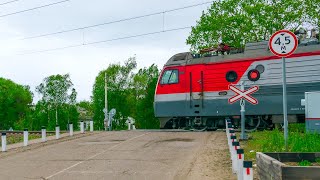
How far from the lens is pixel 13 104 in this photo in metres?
90.6

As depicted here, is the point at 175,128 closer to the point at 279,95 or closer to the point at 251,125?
the point at 251,125

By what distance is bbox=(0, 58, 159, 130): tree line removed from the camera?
229 feet

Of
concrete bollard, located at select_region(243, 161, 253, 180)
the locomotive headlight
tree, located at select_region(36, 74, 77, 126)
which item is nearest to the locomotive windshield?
the locomotive headlight

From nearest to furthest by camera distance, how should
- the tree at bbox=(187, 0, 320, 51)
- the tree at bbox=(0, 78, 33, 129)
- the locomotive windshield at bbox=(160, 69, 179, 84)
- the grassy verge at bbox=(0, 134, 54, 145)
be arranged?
the locomotive windshield at bbox=(160, 69, 179, 84)
the grassy verge at bbox=(0, 134, 54, 145)
the tree at bbox=(187, 0, 320, 51)
the tree at bbox=(0, 78, 33, 129)

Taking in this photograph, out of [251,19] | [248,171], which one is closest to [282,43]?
[248,171]

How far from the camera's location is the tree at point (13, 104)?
86875mm

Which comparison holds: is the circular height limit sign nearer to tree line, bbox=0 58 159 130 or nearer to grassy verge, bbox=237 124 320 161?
grassy verge, bbox=237 124 320 161

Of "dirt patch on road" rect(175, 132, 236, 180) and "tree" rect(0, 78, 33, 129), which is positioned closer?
"dirt patch on road" rect(175, 132, 236, 180)

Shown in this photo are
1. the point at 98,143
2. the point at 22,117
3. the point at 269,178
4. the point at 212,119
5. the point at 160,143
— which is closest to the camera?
the point at 269,178

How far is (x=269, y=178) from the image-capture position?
7.93 metres

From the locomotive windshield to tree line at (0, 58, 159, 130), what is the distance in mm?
44678

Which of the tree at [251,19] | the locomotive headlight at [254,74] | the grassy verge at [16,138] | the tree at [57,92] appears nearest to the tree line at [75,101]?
the tree at [57,92]

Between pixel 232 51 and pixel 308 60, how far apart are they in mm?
4102

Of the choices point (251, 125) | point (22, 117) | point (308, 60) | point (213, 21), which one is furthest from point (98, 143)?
point (22, 117)
